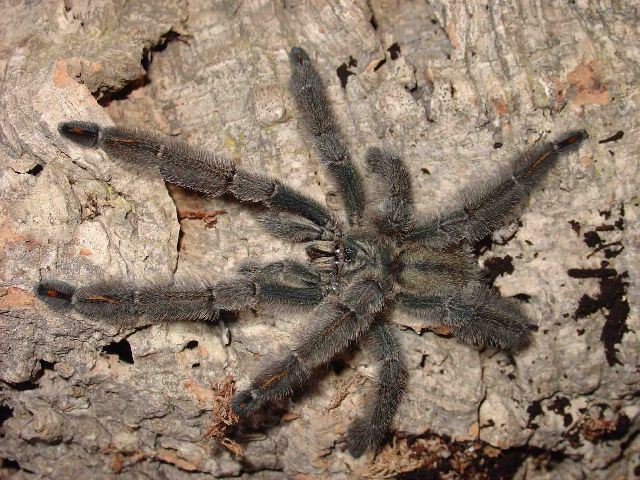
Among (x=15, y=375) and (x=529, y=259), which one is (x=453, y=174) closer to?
(x=529, y=259)

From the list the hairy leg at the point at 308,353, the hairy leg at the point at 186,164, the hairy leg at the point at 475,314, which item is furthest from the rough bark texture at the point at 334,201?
the hairy leg at the point at 308,353

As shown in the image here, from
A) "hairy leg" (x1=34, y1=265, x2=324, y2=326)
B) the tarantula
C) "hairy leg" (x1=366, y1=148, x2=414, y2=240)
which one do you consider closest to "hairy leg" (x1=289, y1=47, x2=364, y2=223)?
the tarantula

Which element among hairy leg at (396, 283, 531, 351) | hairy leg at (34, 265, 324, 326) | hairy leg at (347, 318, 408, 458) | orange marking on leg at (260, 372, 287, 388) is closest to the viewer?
hairy leg at (34, 265, 324, 326)

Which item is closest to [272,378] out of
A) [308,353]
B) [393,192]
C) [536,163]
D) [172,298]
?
[308,353]

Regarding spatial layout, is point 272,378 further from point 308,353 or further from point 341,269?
point 341,269

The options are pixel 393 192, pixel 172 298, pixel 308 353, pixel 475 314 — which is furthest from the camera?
pixel 393 192

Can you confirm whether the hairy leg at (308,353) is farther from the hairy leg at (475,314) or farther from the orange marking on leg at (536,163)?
the orange marking on leg at (536,163)

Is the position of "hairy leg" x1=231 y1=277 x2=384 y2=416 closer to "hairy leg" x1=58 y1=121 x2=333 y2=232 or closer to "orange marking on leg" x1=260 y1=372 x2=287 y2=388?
"orange marking on leg" x1=260 y1=372 x2=287 y2=388
